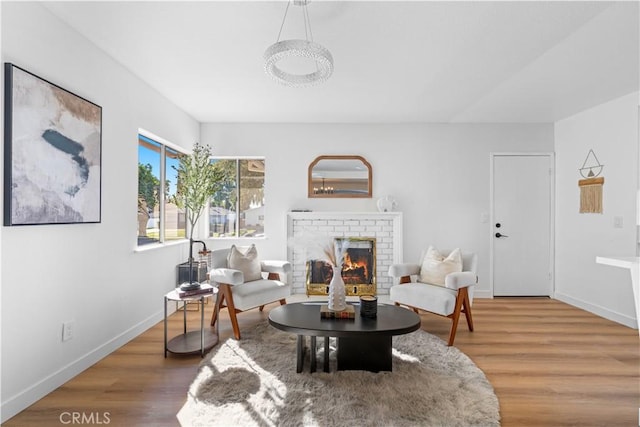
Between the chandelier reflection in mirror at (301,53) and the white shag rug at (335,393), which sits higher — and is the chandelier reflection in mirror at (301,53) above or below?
above

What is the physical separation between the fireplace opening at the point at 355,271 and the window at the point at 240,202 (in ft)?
3.28

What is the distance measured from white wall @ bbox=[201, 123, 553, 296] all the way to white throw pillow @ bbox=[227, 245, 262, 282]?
1.17m

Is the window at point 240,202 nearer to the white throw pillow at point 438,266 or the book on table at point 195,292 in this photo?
the book on table at point 195,292

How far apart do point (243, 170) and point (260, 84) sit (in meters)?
1.85

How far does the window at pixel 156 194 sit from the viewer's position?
3.69 meters

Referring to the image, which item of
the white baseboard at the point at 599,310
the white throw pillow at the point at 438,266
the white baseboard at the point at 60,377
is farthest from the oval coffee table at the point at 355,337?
the white baseboard at the point at 599,310

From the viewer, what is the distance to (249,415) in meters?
1.98

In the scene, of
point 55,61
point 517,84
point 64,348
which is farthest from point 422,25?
point 64,348

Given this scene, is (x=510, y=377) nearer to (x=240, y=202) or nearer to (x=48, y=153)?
(x=48, y=153)

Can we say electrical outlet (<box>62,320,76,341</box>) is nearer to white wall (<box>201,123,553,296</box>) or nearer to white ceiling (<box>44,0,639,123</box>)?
white ceiling (<box>44,0,639,123</box>)

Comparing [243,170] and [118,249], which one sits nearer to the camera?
[118,249]

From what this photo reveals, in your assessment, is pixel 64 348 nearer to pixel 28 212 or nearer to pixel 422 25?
pixel 28 212

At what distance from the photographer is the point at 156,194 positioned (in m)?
4.02

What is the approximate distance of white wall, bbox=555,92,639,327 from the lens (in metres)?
3.71
